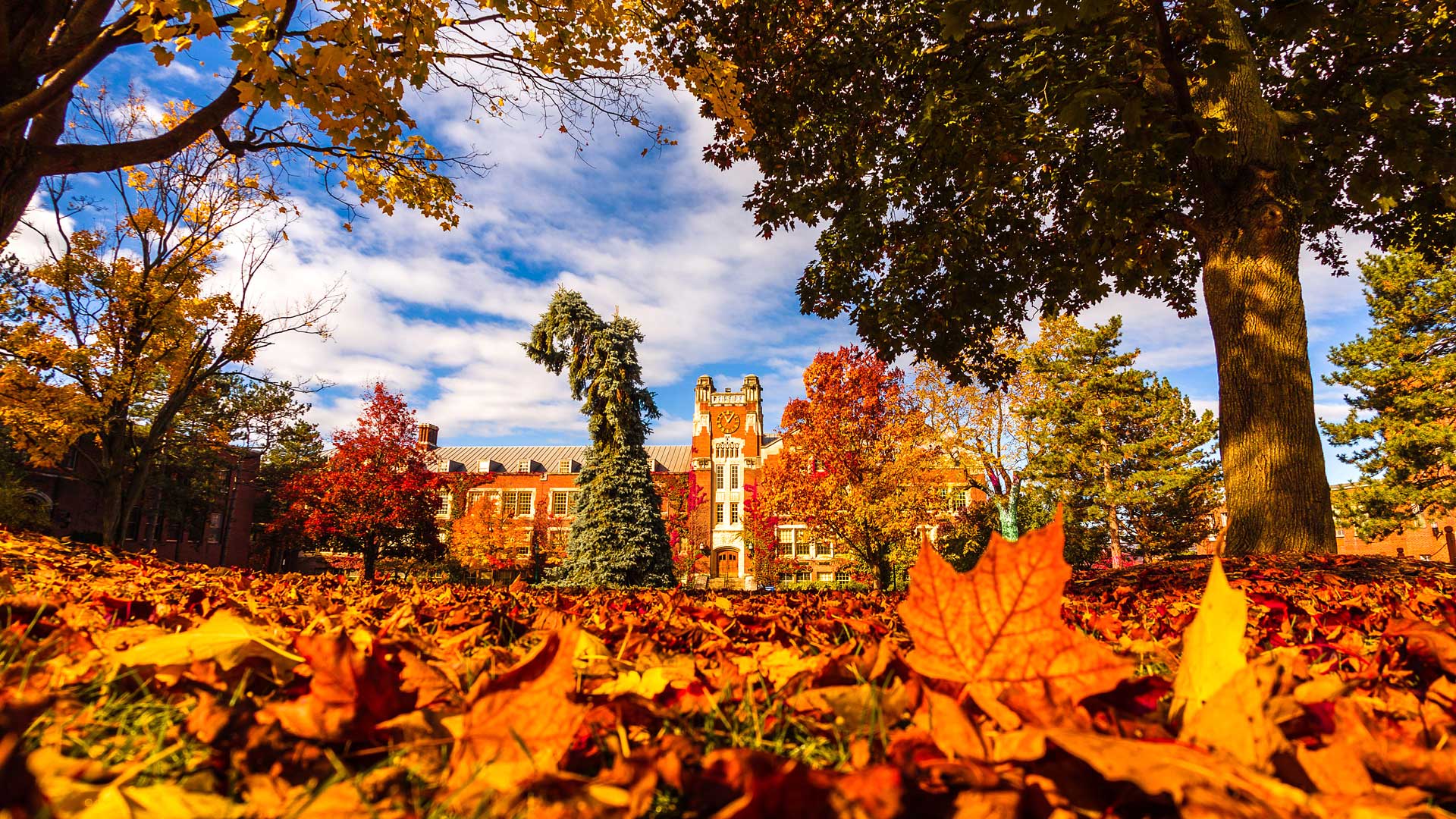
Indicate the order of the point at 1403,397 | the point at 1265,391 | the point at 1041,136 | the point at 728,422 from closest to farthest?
the point at 1265,391 < the point at 1041,136 < the point at 1403,397 < the point at 728,422

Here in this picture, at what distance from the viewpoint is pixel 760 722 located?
2.58 feet

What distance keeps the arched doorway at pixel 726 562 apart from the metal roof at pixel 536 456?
935cm

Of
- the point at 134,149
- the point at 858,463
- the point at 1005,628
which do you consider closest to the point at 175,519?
the point at 858,463

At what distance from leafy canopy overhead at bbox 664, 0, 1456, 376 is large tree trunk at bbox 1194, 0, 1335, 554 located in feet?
0.18

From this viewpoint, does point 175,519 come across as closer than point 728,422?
Yes

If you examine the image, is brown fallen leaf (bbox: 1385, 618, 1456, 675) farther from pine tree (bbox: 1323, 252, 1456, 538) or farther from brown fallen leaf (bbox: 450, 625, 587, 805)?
pine tree (bbox: 1323, 252, 1456, 538)

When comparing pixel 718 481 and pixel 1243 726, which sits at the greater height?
pixel 718 481

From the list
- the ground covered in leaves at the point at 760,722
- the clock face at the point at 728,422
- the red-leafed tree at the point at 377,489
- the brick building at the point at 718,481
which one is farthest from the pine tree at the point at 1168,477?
the ground covered in leaves at the point at 760,722

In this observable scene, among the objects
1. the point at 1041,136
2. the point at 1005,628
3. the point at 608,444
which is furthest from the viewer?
the point at 608,444

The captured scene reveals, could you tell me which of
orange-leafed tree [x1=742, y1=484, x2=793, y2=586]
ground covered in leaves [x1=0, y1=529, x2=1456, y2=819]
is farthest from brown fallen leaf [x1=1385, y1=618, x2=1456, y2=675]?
orange-leafed tree [x1=742, y1=484, x2=793, y2=586]

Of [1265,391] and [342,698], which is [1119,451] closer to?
[1265,391]

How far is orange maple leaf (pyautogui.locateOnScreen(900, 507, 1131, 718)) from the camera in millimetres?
676

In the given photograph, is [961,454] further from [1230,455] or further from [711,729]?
[711,729]

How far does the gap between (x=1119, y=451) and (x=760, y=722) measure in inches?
1261
